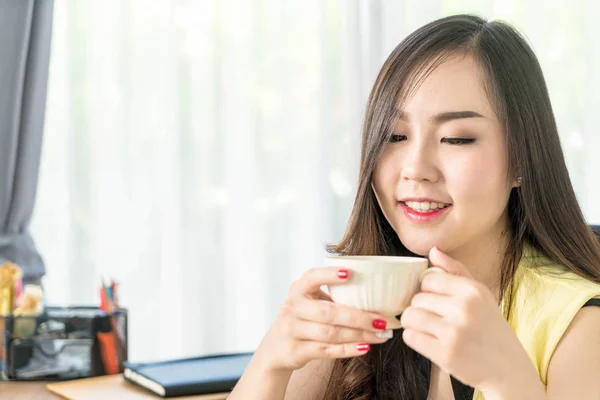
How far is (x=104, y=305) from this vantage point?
1.93 meters

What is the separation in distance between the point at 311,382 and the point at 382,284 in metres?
0.54

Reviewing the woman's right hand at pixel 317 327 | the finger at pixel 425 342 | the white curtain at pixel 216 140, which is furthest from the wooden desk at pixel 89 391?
the white curtain at pixel 216 140

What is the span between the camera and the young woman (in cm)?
111

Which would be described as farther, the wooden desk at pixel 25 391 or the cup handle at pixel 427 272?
the wooden desk at pixel 25 391

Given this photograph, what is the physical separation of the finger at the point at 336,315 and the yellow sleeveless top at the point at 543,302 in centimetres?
32

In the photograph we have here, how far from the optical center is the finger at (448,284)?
0.93 m

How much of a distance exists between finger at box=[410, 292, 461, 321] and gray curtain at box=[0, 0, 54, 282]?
1.81 meters

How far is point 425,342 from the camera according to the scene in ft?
3.07

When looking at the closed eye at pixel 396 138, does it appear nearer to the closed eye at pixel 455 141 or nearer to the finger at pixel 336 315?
the closed eye at pixel 455 141

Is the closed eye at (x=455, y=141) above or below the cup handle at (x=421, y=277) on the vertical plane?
above

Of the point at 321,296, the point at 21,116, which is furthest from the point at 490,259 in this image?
the point at 21,116

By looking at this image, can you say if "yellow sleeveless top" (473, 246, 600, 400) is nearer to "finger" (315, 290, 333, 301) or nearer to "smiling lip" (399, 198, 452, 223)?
"smiling lip" (399, 198, 452, 223)

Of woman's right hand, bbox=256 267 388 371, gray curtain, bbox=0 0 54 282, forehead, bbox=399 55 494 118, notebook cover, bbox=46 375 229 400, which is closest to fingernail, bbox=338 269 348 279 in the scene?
woman's right hand, bbox=256 267 388 371

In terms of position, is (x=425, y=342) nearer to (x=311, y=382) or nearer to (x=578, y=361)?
(x=578, y=361)
